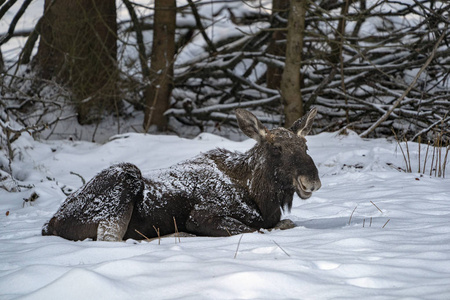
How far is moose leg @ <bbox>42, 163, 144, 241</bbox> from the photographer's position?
171 inches

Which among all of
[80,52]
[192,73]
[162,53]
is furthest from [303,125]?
[192,73]

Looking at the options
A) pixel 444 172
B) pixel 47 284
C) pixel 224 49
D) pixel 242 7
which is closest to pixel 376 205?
pixel 444 172

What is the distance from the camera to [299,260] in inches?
123

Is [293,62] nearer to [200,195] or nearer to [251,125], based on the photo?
[251,125]

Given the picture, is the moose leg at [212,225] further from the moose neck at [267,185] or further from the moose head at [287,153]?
the moose head at [287,153]

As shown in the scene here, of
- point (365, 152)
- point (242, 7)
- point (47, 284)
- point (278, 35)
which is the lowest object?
point (47, 284)

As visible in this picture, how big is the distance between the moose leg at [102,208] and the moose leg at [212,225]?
0.51m

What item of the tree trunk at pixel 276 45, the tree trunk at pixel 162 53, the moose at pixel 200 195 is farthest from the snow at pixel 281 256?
the tree trunk at pixel 276 45

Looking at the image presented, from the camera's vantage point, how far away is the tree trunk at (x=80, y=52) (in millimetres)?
10344

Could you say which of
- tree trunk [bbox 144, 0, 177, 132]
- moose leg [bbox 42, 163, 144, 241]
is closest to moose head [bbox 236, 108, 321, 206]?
moose leg [bbox 42, 163, 144, 241]

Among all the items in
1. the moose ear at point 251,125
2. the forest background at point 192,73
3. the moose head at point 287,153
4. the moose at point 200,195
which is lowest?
the moose at point 200,195

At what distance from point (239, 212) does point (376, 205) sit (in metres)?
1.42

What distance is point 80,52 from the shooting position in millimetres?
10406

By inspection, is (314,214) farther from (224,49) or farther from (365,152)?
(224,49)
